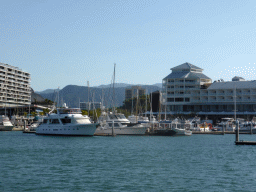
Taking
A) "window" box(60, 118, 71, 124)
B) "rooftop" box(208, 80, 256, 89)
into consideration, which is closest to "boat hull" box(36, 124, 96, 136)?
"window" box(60, 118, 71, 124)

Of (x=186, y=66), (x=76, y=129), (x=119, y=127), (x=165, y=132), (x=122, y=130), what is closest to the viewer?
(x=76, y=129)

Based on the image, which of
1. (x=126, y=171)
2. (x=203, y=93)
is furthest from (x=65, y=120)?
(x=203, y=93)

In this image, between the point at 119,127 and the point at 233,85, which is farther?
the point at 233,85

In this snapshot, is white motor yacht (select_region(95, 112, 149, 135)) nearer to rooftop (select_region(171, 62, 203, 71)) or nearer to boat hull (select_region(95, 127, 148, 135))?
boat hull (select_region(95, 127, 148, 135))

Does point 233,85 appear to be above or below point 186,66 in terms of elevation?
below

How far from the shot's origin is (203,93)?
172m

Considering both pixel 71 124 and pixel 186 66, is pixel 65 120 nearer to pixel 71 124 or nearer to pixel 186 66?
pixel 71 124

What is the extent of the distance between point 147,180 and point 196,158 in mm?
17656

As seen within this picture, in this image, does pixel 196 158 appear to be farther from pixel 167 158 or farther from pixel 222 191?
pixel 222 191

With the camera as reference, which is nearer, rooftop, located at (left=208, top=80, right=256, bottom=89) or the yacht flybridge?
the yacht flybridge

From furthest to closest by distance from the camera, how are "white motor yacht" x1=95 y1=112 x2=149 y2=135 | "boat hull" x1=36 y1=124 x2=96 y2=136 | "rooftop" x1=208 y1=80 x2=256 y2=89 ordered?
"rooftop" x1=208 y1=80 x2=256 y2=89 < "white motor yacht" x1=95 y1=112 x2=149 y2=135 < "boat hull" x1=36 y1=124 x2=96 y2=136

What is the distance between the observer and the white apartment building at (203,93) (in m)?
163

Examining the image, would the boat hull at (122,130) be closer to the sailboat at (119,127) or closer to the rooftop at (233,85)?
the sailboat at (119,127)

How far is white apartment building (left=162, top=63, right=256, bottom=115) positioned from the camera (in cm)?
16275
